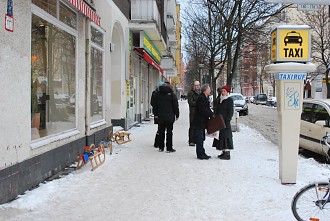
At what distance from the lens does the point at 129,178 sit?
6.91 meters

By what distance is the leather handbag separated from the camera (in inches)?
335

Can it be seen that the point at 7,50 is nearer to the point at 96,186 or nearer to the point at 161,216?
the point at 96,186

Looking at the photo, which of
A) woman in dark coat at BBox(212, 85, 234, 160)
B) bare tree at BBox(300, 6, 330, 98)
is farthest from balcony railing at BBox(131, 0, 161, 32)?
bare tree at BBox(300, 6, 330, 98)

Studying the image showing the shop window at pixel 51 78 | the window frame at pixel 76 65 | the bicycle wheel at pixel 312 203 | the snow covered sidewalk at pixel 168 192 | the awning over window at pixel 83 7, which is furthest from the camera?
the awning over window at pixel 83 7

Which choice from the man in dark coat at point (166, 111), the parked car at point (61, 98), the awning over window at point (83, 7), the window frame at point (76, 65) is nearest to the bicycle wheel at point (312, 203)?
the window frame at point (76, 65)

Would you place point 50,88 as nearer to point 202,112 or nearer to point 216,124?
point 202,112

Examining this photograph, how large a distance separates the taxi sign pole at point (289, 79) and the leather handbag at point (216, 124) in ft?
6.77

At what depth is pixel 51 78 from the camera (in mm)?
7781

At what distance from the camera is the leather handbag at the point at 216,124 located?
8500 mm

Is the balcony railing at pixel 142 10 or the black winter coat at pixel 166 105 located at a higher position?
the balcony railing at pixel 142 10

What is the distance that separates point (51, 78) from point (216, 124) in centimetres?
366

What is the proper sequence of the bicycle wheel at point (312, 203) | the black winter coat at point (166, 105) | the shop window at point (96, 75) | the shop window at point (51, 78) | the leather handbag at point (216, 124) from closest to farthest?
the bicycle wheel at point (312, 203) → the shop window at point (51, 78) → the leather handbag at point (216, 124) → the black winter coat at point (166, 105) → the shop window at point (96, 75)

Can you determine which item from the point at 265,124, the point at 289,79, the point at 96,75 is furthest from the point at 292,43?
the point at 265,124

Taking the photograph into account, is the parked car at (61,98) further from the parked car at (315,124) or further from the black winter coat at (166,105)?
the parked car at (315,124)
